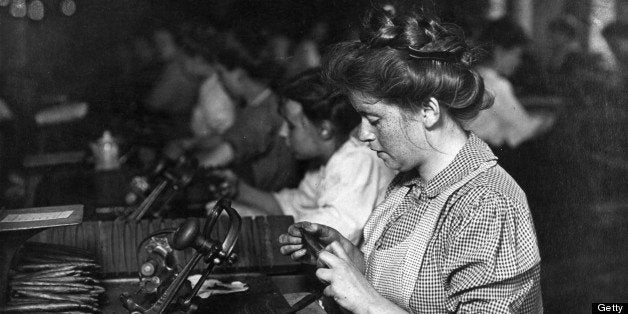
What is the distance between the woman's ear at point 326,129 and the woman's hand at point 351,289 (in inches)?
65.8

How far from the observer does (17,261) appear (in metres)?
2.26

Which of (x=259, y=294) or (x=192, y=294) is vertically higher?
(x=192, y=294)

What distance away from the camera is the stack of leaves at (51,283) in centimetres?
218

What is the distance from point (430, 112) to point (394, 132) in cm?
12

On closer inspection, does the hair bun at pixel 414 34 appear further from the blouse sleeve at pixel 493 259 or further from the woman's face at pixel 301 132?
the woman's face at pixel 301 132

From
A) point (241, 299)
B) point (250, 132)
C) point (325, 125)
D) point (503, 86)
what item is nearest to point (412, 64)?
point (241, 299)

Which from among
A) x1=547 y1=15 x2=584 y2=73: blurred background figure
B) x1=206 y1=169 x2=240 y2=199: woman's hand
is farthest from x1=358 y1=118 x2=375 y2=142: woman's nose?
x1=206 y1=169 x2=240 y2=199: woman's hand

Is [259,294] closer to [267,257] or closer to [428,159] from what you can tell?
[267,257]

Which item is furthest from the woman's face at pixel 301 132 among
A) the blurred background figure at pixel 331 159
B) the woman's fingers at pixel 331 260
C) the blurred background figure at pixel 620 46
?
the woman's fingers at pixel 331 260

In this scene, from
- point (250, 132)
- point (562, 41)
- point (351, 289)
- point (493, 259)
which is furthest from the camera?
point (250, 132)

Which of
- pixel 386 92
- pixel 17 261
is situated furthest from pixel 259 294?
pixel 386 92

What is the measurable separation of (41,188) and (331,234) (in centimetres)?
229

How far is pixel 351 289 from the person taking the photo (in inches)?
72.7

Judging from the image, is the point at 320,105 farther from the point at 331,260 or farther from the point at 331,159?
the point at 331,260
